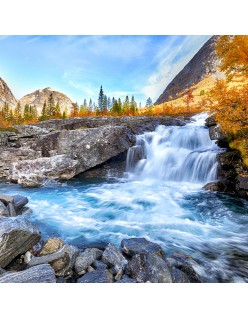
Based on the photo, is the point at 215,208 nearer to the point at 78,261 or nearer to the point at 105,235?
the point at 105,235

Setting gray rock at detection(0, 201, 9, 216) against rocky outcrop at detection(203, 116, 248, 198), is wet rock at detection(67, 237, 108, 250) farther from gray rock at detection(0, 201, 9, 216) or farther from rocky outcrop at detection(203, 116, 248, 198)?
rocky outcrop at detection(203, 116, 248, 198)

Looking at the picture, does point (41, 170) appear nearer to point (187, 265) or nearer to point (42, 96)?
point (187, 265)

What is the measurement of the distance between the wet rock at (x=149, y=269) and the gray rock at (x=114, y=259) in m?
0.19

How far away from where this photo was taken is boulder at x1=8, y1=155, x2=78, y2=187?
9.80 m

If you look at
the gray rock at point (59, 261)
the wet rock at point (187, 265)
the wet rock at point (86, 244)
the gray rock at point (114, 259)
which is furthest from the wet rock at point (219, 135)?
the gray rock at point (59, 261)

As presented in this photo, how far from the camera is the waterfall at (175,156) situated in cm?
989

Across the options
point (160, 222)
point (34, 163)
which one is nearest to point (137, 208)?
point (160, 222)

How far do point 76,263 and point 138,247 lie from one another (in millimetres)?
1114

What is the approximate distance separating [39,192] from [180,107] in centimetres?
2017

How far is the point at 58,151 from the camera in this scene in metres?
12.2

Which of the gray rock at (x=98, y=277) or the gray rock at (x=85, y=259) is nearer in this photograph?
the gray rock at (x=98, y=277)

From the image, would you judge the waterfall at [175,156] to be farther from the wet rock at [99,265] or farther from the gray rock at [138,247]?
the wet rock at [99,265]
